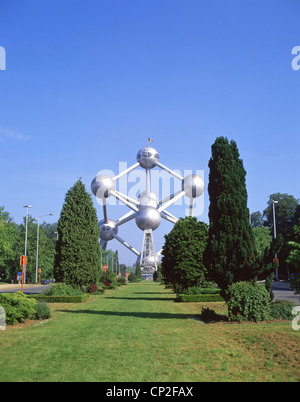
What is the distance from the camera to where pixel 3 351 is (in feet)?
35.9

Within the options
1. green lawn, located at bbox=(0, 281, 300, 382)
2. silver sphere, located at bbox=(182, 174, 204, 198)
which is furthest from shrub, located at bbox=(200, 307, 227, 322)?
silver sphere, located at bbox=(182, 174, 204, 198)

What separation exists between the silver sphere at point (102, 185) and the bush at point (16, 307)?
243 feet

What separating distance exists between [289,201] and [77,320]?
8410cm

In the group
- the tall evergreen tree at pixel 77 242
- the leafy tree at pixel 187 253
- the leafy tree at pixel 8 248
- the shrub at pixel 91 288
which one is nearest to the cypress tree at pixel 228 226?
the leafy tree at pixel 187 253

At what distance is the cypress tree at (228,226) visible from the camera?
1817cm

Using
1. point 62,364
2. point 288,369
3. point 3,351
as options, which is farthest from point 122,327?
point 288,369

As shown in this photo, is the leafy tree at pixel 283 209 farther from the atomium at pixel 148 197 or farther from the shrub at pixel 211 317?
the shrub at pixel 211 317

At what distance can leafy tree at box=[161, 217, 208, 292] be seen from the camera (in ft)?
104

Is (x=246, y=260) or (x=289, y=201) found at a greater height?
(x=289, y=201)

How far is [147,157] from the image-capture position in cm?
9531

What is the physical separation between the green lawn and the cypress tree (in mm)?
2759
